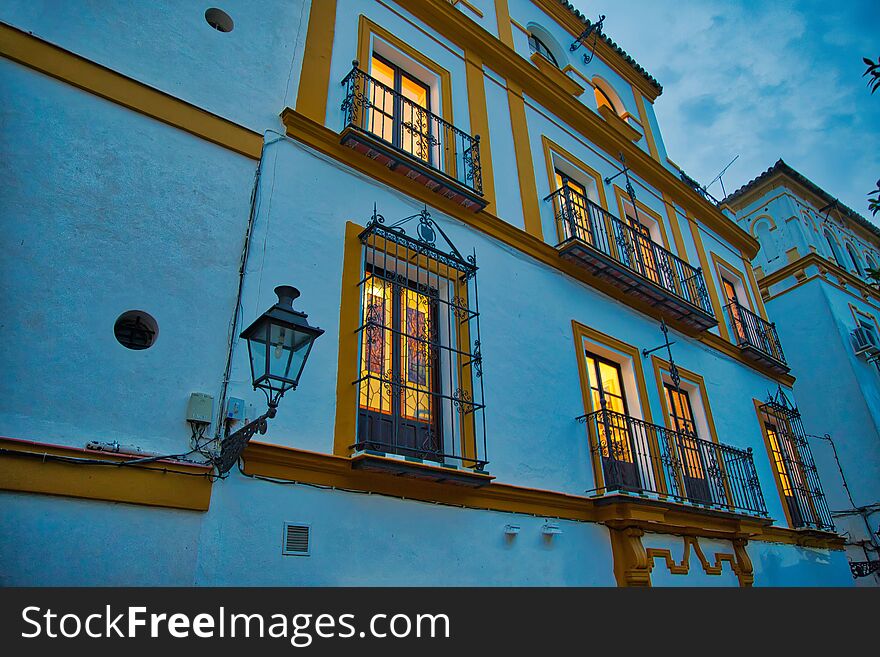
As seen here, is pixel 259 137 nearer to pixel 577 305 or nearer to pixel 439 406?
pixel 439 406

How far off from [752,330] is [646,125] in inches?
194

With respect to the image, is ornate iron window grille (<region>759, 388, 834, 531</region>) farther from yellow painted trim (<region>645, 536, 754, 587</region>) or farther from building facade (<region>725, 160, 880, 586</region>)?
yellow painted trim (<region>645, 536, 754, 587</region>)

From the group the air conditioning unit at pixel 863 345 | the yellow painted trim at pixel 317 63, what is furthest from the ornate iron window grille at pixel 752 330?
the yellow painted trim at pixel 317 63

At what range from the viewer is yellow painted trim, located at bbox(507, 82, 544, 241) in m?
8.77

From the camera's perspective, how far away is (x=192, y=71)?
5992 mm

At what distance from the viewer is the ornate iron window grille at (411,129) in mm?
7191

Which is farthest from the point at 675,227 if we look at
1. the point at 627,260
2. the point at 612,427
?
the point at 612,427

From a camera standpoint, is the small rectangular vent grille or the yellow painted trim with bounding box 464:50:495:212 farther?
the yellow painted trim with bounding box 464:50:495:212

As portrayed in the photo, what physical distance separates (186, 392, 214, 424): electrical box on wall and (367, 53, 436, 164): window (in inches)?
149

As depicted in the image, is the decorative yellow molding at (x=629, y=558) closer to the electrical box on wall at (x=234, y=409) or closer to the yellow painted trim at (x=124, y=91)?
the electrical box on wall at (x=234, y=409)

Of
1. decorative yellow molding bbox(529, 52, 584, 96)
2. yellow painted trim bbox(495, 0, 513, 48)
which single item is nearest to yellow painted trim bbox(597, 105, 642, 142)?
decorative yellow molding bbox(529, 52, 584, 96)

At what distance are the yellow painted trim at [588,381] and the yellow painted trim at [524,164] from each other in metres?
1.48
